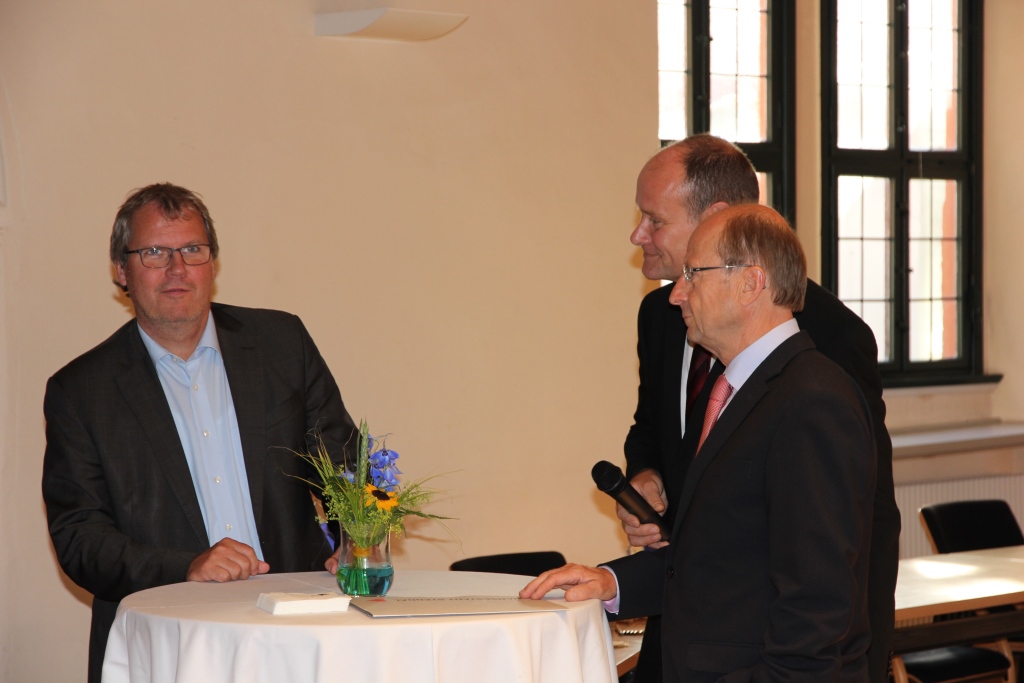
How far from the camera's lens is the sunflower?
8.36 ft

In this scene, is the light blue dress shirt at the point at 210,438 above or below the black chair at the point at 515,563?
above

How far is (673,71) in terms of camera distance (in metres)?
7.52

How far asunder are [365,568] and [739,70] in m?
5.89

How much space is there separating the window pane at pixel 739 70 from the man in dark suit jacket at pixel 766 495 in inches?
218

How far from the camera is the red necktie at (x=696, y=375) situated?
9.28 ft

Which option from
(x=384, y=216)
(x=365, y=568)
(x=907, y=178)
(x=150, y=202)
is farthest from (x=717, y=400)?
(x=907, y=178)

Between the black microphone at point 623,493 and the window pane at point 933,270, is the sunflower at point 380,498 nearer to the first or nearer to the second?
the black microphone at point 623,493

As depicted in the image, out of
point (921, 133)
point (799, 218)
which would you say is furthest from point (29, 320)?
point (921, 133)

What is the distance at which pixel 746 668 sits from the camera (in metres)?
2.13

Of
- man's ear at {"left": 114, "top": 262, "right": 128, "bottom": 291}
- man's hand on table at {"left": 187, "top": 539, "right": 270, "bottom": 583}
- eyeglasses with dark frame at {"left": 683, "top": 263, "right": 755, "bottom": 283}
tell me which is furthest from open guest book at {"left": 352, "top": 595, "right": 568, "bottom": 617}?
man's ear at {"left": 114, "top": 262, "right": 128, "bottom": 291}

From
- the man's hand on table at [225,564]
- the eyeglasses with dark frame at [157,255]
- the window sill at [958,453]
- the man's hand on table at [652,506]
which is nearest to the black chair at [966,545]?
the window sill at [958,453]

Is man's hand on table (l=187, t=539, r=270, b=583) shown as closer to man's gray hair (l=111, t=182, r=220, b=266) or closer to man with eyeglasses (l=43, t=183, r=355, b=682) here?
man with eyeglasses (l=43, t=183, r=355, b=682)

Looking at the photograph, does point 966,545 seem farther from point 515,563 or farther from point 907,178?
point 907,178

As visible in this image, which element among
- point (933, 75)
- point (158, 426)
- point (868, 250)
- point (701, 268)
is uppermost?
point (933, 75)
